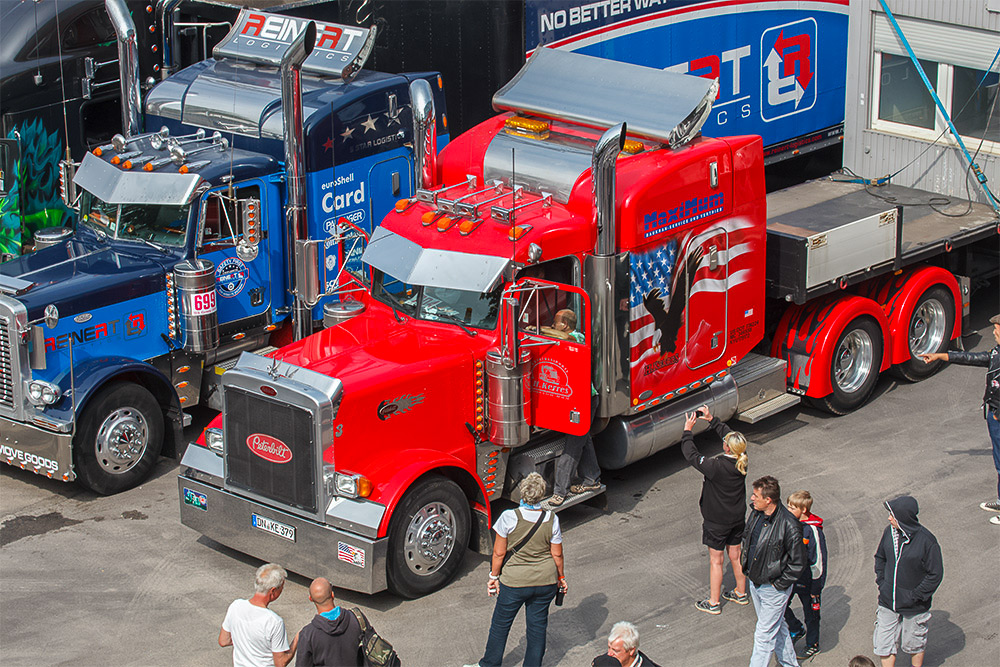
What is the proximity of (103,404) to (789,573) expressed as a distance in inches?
237

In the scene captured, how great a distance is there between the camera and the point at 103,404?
37.9 feet

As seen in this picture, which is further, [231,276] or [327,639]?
[231,276]

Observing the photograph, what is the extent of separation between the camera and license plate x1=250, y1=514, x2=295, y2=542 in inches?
388

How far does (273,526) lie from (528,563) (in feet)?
7.45

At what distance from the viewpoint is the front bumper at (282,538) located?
9539mm

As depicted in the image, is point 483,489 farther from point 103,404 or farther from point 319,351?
point 103,404

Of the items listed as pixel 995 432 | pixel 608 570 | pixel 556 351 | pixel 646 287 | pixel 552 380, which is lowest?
pixel 608 570

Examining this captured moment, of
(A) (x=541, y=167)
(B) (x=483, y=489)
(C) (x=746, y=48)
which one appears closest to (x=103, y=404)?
(B) (x=483, y=489)

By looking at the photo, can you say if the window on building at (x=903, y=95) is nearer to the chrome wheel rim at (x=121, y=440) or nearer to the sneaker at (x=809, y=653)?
the sneaker at (x=809, y=653)

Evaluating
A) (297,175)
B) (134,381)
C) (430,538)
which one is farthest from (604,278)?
(134,381)

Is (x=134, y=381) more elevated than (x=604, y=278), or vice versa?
(x=604, y=278)

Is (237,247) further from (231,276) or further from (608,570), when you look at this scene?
(608,570)

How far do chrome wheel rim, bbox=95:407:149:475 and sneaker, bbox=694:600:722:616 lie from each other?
5.08 metres

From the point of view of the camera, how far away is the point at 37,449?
37.6ft
